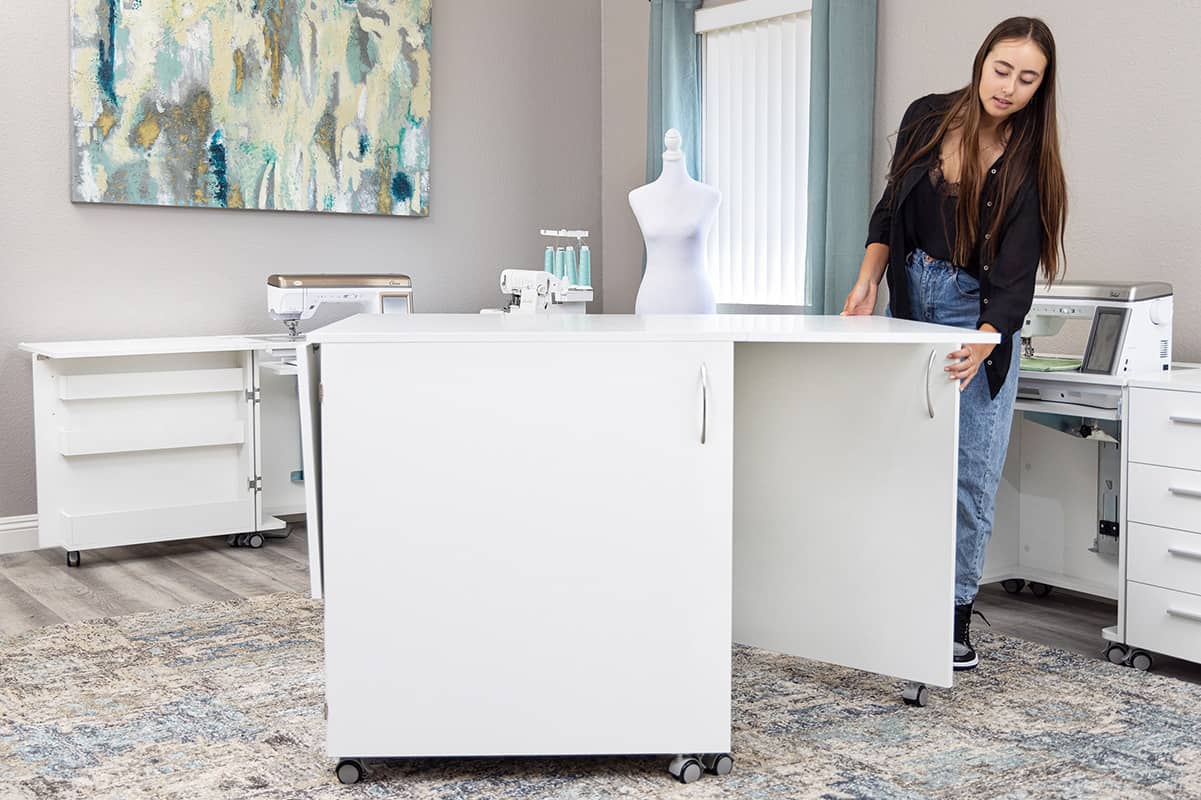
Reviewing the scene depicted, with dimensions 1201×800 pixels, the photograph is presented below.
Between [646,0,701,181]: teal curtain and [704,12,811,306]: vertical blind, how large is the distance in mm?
72

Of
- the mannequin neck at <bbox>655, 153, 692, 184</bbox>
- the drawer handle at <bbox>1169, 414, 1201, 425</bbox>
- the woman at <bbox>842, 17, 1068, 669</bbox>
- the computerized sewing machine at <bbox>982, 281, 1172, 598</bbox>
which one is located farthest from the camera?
the mannequin neck at <bbox>655, 153, 692, 184</bbox>

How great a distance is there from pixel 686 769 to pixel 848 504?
670 mm

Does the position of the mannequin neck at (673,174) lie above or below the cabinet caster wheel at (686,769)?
above

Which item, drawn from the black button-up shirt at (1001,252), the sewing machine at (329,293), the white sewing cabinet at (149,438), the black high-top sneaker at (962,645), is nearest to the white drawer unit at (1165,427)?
the black button-up shirt at (1001,252)

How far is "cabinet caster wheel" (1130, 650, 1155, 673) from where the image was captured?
9.48 feet

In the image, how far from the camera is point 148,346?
404cm

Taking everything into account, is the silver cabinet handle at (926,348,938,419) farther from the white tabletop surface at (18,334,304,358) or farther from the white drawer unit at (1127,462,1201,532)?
the white tabletop surface at (18,334,304,358)

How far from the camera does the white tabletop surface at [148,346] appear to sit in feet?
12.6

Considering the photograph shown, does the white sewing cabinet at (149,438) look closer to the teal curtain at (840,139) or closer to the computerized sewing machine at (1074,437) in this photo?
the teal curtain at (840,139)

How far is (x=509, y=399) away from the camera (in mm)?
2051

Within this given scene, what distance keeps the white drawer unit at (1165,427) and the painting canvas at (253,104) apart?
3139mm

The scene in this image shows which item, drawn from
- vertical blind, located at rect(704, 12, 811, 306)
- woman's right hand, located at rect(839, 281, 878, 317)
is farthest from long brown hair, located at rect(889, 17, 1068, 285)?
vertical blind, located at rect(704, 12, 811, 306)

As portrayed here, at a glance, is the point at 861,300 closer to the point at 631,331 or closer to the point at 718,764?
the point at 631,331

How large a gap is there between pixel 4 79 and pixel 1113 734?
12.9 feet
